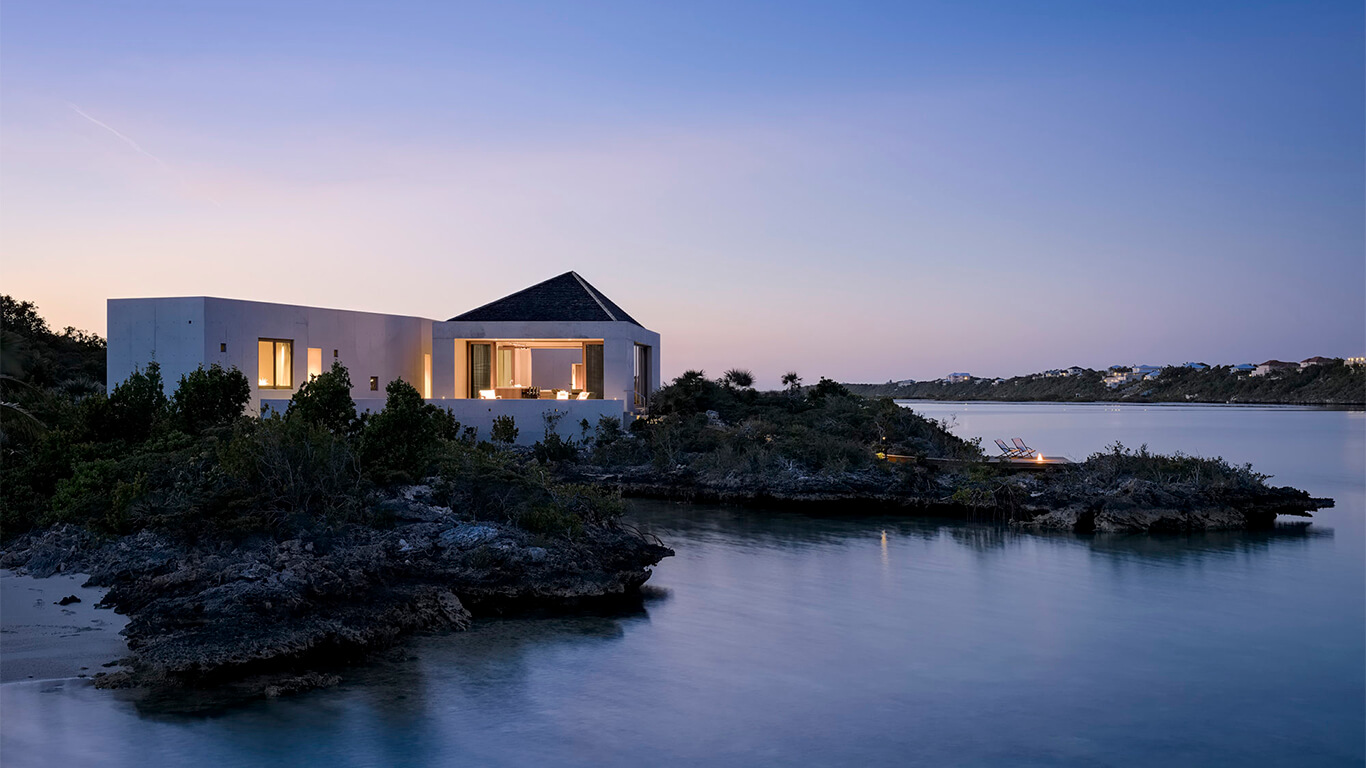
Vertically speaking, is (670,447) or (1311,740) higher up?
(670,447)

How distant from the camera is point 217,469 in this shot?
1114 centimetres

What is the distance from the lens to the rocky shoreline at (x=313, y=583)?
781cm

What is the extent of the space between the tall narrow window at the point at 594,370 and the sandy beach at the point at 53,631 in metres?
15.9

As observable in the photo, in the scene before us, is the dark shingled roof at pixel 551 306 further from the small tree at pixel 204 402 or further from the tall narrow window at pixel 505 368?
the small tree at pixel 204 402

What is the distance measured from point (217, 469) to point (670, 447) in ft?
44.5

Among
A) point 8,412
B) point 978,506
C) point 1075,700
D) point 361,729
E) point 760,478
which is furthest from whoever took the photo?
point 760,478

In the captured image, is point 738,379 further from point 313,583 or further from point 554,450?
point 313,583

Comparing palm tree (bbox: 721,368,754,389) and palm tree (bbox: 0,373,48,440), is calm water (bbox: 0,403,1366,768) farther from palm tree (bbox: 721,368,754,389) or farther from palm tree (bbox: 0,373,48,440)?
palm tree (bbox: 721,368,754,389)

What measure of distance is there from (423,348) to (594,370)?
4.43 m

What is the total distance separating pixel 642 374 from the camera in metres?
28.7

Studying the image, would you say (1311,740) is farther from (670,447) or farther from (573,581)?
(670,447)

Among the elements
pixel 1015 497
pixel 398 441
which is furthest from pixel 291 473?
pixel 1015 497

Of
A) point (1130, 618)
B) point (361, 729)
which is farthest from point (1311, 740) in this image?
point (361, 729)

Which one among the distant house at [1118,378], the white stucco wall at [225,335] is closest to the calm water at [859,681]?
the white stucco wall at [225,335]
